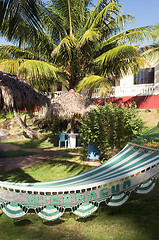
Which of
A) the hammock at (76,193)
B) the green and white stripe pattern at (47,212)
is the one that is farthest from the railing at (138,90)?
the green and white stripe pattern at (47,212)

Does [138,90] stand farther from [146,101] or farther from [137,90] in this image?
[146,101]

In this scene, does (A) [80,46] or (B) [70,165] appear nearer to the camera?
(B) [70,165]

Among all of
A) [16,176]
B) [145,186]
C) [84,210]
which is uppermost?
[145,186]

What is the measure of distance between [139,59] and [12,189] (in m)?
9.47

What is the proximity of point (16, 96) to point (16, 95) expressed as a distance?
0.08 ft

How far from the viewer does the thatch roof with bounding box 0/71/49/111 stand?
5547 mm

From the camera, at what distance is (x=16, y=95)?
573cm

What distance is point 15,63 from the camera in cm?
1073

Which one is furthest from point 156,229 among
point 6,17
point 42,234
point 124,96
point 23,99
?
point 124,96

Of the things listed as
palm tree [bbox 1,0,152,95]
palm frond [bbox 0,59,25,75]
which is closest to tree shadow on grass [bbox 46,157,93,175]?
palm tree [bbox 1,0,152,95]

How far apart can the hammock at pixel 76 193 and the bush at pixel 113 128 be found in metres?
3.39

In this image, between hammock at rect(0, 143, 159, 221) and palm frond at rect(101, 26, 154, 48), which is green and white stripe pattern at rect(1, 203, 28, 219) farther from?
palm frond at rect(101, 26, 154, 48)

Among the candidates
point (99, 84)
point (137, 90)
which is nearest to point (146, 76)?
point (137, 90)

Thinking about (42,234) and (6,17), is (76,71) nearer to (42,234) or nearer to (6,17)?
(6,17)
